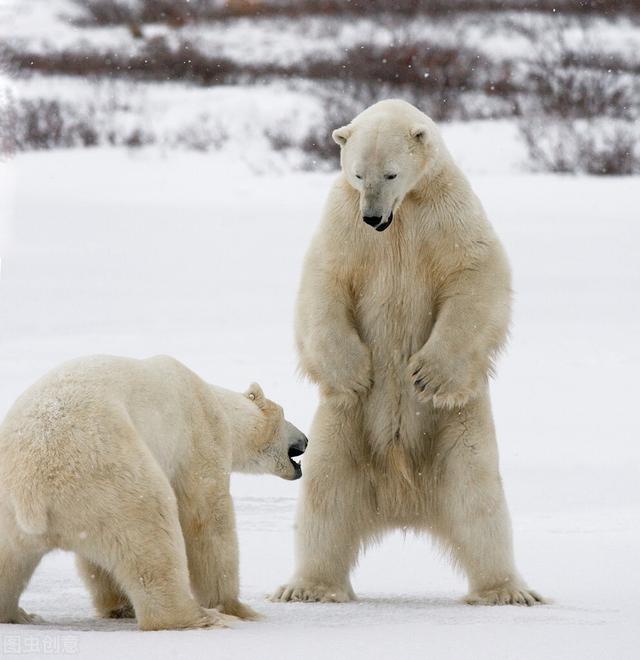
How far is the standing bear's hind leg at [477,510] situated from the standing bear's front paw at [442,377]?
72mm

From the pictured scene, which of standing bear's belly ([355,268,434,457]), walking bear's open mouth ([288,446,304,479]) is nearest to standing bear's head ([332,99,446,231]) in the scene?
standing bear's belly ([355,268,434,457])

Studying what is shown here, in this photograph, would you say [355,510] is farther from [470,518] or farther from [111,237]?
[111,237]

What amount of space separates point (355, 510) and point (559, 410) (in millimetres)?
3573

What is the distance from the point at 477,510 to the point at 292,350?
503cm

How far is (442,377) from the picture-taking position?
3727mm

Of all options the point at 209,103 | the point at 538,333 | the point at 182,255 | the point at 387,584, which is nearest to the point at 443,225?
the point at 387,584

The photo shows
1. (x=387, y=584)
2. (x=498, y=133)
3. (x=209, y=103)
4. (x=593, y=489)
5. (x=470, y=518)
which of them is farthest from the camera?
(x=209, y=103)

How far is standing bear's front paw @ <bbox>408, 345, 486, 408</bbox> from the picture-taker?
3725 mm

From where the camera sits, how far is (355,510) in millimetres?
3836

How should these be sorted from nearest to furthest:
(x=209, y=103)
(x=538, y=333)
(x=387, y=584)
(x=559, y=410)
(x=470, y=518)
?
(x=470, y=518) → (x=387, y=584) → (x=559, y=410) → (x=538, y=333) → (x=209, y=103)

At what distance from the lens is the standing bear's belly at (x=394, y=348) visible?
150 inches

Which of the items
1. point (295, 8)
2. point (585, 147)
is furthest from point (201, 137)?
point (295, 8)

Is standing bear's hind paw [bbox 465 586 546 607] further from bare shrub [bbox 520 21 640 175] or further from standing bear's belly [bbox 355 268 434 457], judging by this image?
bare shrub [bbox 520 21 640 175]

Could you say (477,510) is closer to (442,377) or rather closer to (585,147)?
(442,377)
